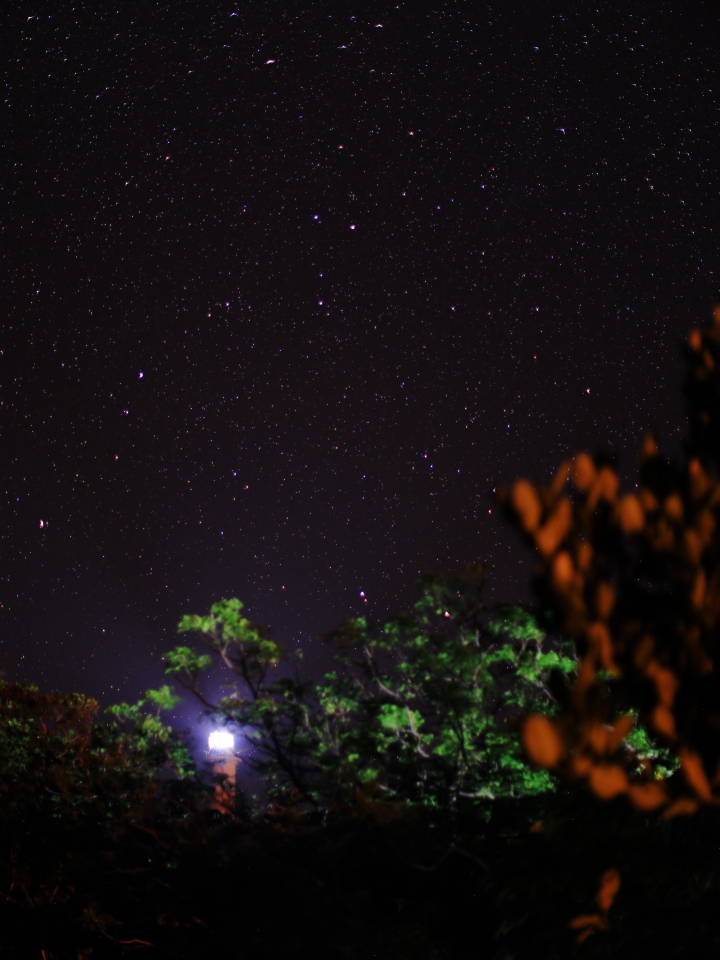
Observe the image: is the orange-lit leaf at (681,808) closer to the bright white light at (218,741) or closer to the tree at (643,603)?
the tree at (643,603)

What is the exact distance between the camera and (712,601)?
11.7 ft

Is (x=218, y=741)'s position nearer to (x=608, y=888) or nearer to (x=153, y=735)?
(x=153, y=735)

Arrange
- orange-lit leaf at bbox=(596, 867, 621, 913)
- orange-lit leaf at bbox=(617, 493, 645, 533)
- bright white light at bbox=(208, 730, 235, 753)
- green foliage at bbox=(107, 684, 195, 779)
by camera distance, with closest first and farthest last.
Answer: orange-lit leaf at bbox=(596, 867, 621, 913)
orange-lit leaf at bbox=(617, 493, 645, 533)
green foliage at bbox=(107, 684, 195, 779)
bright white light at bbox=(208, 730, 235, 753)

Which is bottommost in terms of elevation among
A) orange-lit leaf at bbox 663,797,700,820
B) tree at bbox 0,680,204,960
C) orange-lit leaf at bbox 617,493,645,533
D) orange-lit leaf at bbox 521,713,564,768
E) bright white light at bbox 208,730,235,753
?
bright white light at bbox 208,730,235,753

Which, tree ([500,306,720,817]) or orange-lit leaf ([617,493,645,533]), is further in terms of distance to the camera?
orange-lit leaf ([617,493,645,533])

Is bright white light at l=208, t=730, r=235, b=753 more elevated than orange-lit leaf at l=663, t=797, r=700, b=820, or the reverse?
orange-lit leaf at l=663, t=797, r=700, b=820

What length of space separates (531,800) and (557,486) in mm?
3280

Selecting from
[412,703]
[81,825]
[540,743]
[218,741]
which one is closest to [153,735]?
[81,825]

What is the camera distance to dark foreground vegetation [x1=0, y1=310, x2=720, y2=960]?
126 inches

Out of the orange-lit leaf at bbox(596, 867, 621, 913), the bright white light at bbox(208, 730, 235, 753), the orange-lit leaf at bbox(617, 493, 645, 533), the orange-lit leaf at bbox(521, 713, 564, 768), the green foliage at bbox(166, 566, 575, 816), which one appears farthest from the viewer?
the bright white light at bbox(208, 730, 235, 753)

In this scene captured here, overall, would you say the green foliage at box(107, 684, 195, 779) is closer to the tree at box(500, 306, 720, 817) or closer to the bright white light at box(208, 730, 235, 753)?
the tree at box(500, 306, 720, 817)

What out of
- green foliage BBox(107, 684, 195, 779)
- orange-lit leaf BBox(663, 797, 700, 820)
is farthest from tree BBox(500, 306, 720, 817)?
green foliage BBox(107, 684, 195, 779)

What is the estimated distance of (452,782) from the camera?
587 cm

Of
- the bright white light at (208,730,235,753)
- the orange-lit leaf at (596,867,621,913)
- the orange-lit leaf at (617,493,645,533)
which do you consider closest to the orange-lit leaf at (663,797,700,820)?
the orange-lit leaf at (596,867,621,913)
